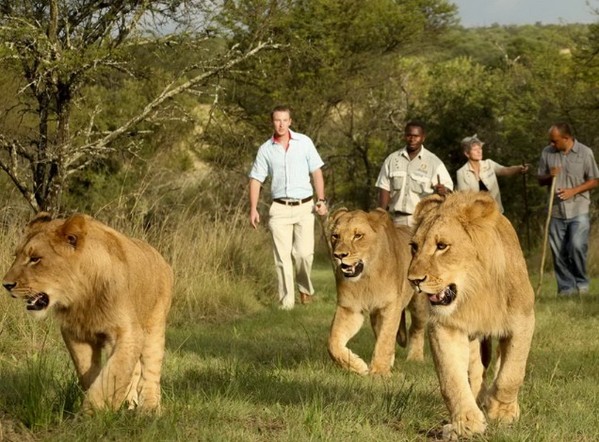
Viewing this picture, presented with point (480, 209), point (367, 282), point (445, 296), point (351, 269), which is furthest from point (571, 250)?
point (445, 296)

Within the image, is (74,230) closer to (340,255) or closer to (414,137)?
(340,255)

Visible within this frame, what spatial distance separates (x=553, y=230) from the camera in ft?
39.2

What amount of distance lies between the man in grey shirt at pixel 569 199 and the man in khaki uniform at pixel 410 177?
2473mm

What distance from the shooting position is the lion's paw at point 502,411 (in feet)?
15.8

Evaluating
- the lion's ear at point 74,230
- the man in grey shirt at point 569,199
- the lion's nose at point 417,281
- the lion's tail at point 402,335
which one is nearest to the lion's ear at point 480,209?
the lion's nose at point 417,281

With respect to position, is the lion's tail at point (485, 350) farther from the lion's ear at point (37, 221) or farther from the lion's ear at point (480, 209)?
the lion's ear at point (37, 221)

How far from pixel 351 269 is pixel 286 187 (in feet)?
12.4

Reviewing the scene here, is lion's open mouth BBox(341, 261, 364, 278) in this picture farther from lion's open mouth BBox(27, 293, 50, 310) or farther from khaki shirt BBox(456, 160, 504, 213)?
khaki shirt BBox(456, 160, 504, 213)

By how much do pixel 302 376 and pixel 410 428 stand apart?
5.19 feet

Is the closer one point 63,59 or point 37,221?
point 37,221

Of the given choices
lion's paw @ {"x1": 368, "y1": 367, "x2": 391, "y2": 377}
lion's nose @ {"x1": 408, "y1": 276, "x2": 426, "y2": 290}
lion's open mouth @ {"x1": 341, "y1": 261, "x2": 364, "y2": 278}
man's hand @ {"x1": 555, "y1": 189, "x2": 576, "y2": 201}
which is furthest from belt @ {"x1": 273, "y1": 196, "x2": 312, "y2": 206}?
lion's nose @ {"x1": 408, "y1": 276, "x2": 426, "y2": 290}

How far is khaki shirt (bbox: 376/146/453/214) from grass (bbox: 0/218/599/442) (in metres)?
1.20

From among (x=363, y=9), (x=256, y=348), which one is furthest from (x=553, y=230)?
(x=363, y=9)

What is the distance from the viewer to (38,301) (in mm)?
4574
